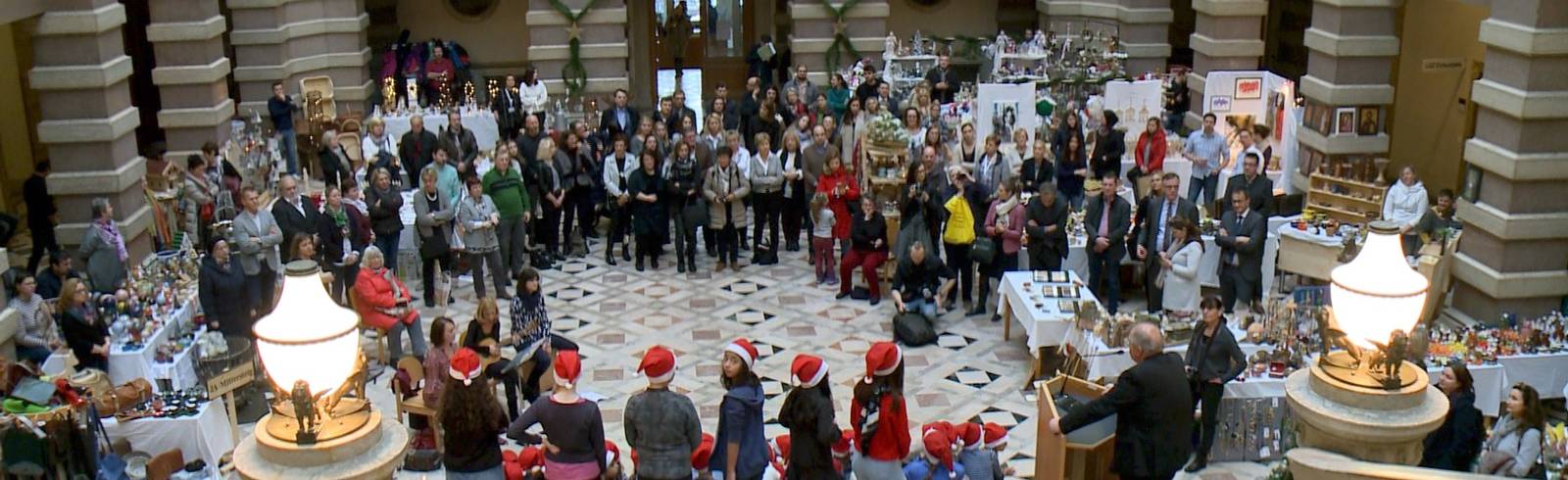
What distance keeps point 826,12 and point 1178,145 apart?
6.35 meters

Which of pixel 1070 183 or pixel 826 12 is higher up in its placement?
pixel 826 12

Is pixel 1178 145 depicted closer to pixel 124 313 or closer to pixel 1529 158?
pixel 1529 158

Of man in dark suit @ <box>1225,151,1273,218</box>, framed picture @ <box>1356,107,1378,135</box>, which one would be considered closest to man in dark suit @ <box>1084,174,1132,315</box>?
man in dark suit @ <box>1225,151,1273,218</box>

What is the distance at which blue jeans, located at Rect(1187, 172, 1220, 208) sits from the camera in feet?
53.5

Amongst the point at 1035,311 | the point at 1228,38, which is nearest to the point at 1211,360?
the point at 1035,311

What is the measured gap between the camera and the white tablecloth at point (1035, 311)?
12.1 meters

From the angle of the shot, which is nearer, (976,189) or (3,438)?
(3,438)

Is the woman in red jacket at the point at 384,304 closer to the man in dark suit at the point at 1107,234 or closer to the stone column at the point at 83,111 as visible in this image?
the stone column at the point at 83,111

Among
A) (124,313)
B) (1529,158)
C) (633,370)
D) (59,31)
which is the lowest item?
(633,370)

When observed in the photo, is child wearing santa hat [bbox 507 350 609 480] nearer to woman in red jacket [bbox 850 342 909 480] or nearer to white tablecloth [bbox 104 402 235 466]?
woman in red jacket [bbox 850 342 909 480]

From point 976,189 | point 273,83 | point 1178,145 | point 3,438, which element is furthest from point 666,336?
point 273,83

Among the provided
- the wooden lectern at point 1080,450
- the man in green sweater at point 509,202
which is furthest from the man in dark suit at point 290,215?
the wooden lectern at point 1080,450

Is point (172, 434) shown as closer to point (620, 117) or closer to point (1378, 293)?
point (1378, 293)

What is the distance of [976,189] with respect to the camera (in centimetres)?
1459
